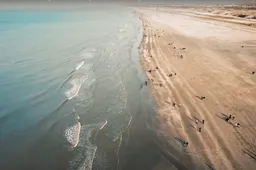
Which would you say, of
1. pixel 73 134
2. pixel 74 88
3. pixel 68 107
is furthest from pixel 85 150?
pixel 74 88

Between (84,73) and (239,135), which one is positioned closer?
(239,135)

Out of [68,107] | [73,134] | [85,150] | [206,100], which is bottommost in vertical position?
[68,107]

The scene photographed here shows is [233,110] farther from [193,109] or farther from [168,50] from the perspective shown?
[168,50]

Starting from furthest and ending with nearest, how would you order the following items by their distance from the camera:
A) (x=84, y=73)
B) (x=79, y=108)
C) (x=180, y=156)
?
1. (x=84, y=73)
2. (x=79, y=108)
3. (x=180, y=156)

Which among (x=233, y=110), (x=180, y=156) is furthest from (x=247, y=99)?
(x=180, y=156)

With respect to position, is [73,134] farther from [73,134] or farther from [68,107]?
[68,107]

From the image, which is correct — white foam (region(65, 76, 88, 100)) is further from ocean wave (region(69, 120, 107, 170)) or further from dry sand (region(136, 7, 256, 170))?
dry sand (region(136, 7, 256, 170))

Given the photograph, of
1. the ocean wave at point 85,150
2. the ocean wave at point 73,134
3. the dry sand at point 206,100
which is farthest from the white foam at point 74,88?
the dry sand at point 206,100
